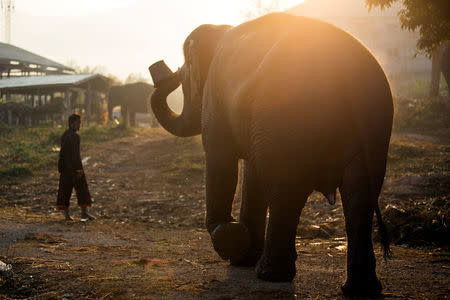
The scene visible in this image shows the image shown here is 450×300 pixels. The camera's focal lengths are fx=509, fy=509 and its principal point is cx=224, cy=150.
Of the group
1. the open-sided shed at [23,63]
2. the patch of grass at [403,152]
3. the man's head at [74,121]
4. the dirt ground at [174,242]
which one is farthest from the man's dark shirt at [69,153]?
the open-sided shed at [23,63]

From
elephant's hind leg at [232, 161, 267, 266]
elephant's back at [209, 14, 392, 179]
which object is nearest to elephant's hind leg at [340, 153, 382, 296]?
elephant's back at [209, 14, 392, 179]

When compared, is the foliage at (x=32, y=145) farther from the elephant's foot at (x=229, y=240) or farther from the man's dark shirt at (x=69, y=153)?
the elephant's foot at (x=229, y=240)

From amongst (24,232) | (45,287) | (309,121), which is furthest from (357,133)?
(24,232)

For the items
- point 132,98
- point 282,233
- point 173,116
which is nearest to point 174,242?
point 173,116

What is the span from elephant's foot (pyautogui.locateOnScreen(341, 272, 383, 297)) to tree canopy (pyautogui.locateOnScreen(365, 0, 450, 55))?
3.50 metres

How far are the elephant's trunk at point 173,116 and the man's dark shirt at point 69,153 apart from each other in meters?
3.23

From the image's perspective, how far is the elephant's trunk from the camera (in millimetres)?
5316

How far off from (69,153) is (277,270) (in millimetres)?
5633

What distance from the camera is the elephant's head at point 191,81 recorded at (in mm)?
4938

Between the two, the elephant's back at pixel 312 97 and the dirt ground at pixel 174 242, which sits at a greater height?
the elephant's back at pixel 312 97

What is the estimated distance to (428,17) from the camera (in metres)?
6.14

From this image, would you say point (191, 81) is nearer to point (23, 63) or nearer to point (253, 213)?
point (253, 213)

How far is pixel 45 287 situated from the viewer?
3.64 m

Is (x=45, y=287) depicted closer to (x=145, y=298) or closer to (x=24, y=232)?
A: (x=145, y=298)
